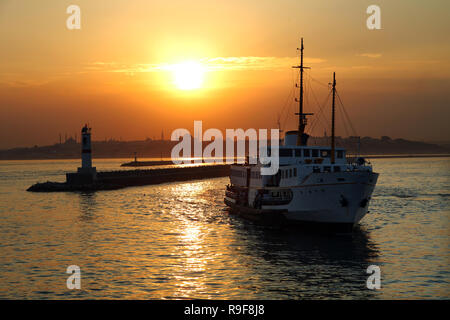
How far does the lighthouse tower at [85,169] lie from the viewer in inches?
3910

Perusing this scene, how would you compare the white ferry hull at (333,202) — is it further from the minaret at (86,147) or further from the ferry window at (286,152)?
the minaret at (86,147)

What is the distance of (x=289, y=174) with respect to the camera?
136 ft

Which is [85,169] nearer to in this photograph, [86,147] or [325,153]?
[86,147]

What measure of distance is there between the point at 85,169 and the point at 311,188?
75.6 m

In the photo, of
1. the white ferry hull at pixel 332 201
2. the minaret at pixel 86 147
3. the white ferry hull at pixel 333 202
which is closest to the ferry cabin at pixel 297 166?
the white ferry hull at pixel 332 201

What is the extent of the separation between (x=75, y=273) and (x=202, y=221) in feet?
84.8

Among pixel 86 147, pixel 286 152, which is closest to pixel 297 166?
pixel 286 152

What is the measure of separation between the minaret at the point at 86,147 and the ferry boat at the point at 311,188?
58487 mm

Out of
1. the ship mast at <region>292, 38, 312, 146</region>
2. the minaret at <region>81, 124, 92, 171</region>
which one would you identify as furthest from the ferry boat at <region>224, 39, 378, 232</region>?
the minaret at <region>81, 124, 92, 171</region>

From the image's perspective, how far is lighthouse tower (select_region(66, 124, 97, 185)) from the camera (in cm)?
9931
